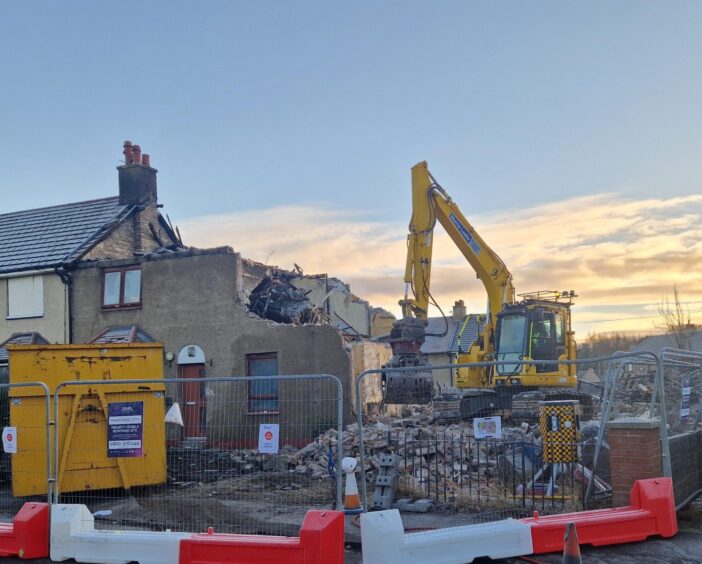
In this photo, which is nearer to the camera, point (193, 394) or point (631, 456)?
point (631, 456)

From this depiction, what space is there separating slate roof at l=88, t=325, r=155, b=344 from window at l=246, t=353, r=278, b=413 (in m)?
3.08

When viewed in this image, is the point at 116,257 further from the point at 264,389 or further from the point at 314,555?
the point at 314,555

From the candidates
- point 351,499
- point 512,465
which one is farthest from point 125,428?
point 512,465

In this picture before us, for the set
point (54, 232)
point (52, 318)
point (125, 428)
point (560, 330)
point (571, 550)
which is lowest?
point (571, 550)

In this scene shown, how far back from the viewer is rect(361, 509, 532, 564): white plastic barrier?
7035 millimetres

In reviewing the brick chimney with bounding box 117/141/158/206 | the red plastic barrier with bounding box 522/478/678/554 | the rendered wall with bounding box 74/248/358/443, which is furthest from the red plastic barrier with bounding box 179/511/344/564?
the brick chimney with bounding box 117/141/158/206

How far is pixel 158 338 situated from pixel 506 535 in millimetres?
14422

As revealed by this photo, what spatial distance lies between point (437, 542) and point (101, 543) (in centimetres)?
356

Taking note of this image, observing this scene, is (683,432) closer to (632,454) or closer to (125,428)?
(632,454)

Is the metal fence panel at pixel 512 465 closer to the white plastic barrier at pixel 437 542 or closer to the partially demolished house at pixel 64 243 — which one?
the white plastic barrier at pixel 437 542

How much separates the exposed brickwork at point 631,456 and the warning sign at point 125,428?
625 cm

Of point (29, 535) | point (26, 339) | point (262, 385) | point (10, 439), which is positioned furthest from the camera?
point (26, 339)

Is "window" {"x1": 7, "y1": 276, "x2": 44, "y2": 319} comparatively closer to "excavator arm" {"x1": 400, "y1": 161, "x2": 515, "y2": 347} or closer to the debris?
"excavator arm" {"x1": 400, "y1": 161, "x2": 515, "y2": 347}

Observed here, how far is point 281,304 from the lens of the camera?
2067 cm
